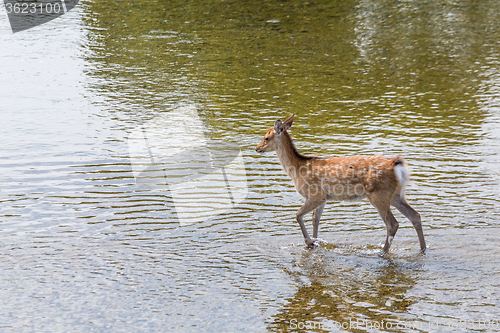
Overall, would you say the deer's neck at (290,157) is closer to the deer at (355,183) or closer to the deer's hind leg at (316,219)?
the deer at (355,183)

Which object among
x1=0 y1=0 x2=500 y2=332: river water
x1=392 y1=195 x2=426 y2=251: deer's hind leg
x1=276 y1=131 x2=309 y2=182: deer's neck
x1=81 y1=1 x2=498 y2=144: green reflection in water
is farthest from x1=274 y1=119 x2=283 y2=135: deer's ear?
x1=81 y1=1 x2=498 y2=144: green reflection in water

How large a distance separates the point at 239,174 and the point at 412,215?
3.14 meters

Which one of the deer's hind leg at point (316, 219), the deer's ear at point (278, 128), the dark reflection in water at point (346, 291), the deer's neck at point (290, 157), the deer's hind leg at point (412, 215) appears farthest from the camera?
the deer's ear at point (278, 128)

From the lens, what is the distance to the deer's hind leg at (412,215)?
701cm

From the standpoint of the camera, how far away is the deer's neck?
7.81 metres

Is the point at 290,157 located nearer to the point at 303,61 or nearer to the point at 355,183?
the point at 355,183

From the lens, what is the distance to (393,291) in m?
6.20

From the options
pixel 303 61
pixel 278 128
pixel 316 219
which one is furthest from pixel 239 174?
pixel 303 61

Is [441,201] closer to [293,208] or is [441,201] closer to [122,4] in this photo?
[293,208]

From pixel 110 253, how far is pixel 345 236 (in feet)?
8.58

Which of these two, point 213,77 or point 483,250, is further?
point 213,77

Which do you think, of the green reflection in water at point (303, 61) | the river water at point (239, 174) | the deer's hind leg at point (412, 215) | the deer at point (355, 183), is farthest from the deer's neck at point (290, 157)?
the green reflection in water at point (303, 61)

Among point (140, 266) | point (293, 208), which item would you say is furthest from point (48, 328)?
point (293, 208)

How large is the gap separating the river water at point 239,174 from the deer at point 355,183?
13.4 inches
